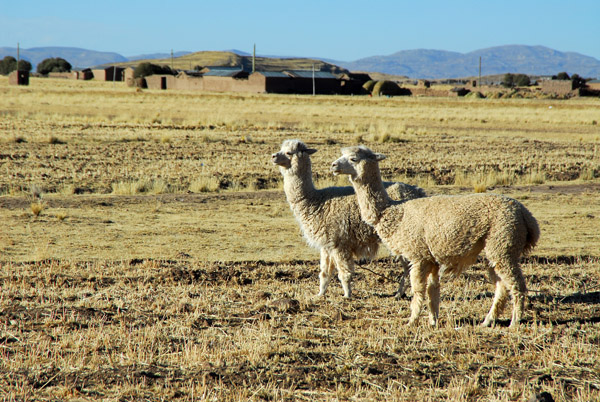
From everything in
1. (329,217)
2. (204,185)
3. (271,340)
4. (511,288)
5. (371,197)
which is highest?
(371,197)

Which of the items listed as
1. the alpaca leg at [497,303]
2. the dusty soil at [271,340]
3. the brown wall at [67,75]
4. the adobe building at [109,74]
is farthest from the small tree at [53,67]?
the alpaca leg at [497,303]

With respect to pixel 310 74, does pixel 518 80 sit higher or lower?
higher

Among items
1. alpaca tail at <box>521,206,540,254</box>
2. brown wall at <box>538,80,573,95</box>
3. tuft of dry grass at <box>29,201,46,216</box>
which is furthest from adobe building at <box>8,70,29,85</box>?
alpaca tail at <box>521,206,540,254</box>

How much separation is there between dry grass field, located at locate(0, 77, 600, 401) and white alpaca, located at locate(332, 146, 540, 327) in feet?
1.39

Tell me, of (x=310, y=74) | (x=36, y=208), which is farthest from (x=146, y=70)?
(x=36, y=208)

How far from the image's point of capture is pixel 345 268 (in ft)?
26.1

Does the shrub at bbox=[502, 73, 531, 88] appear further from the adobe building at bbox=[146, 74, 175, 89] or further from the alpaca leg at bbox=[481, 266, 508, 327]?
the alpaca leg at bbox=[481, 266, 508, 327]

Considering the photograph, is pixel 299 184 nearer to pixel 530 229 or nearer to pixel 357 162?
pixel 357 162

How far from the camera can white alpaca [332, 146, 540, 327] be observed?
6.42m

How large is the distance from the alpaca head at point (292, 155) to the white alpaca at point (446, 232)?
1.25 metres

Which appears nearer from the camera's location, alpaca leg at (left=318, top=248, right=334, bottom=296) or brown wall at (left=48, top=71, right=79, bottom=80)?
alpaca leg at (left=318, top=248, right=334, bottom=296)

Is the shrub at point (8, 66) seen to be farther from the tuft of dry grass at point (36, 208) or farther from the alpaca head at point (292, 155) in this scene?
the alpaca head at point (292, 155)

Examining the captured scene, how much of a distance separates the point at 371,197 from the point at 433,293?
118 cm

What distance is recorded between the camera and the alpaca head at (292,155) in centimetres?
819
